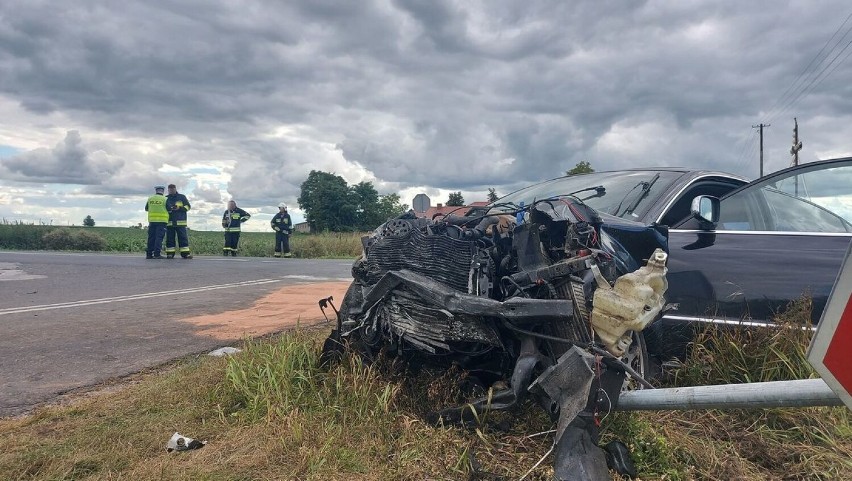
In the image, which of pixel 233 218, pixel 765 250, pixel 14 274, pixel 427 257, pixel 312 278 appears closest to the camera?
pixel 427 257

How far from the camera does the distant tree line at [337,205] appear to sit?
5903 cm

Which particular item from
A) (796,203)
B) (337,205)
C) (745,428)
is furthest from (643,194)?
(337,205)

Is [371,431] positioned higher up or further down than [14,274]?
further down

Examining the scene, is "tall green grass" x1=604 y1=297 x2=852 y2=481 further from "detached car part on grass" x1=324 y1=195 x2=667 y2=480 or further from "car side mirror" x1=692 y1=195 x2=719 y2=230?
"car side mirror" x1=692 y1=195 x2=719 y2=230

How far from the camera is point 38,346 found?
5.00 m

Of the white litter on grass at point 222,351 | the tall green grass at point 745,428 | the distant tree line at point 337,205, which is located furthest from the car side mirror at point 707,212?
the distant tree line at point 337,205

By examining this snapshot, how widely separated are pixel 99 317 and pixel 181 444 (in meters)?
4.24

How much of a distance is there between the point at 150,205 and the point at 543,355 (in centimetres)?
1574

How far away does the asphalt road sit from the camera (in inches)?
166

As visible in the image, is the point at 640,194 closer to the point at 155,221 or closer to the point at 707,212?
the point at 707,212

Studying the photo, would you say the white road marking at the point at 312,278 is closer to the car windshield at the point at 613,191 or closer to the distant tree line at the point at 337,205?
the car windshield at the point at 613,191

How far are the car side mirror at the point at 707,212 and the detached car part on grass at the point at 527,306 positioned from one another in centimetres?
57

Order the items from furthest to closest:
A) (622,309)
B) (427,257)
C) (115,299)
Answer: (115,299), (427,257), (622,309)

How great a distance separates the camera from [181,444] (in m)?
2.87
